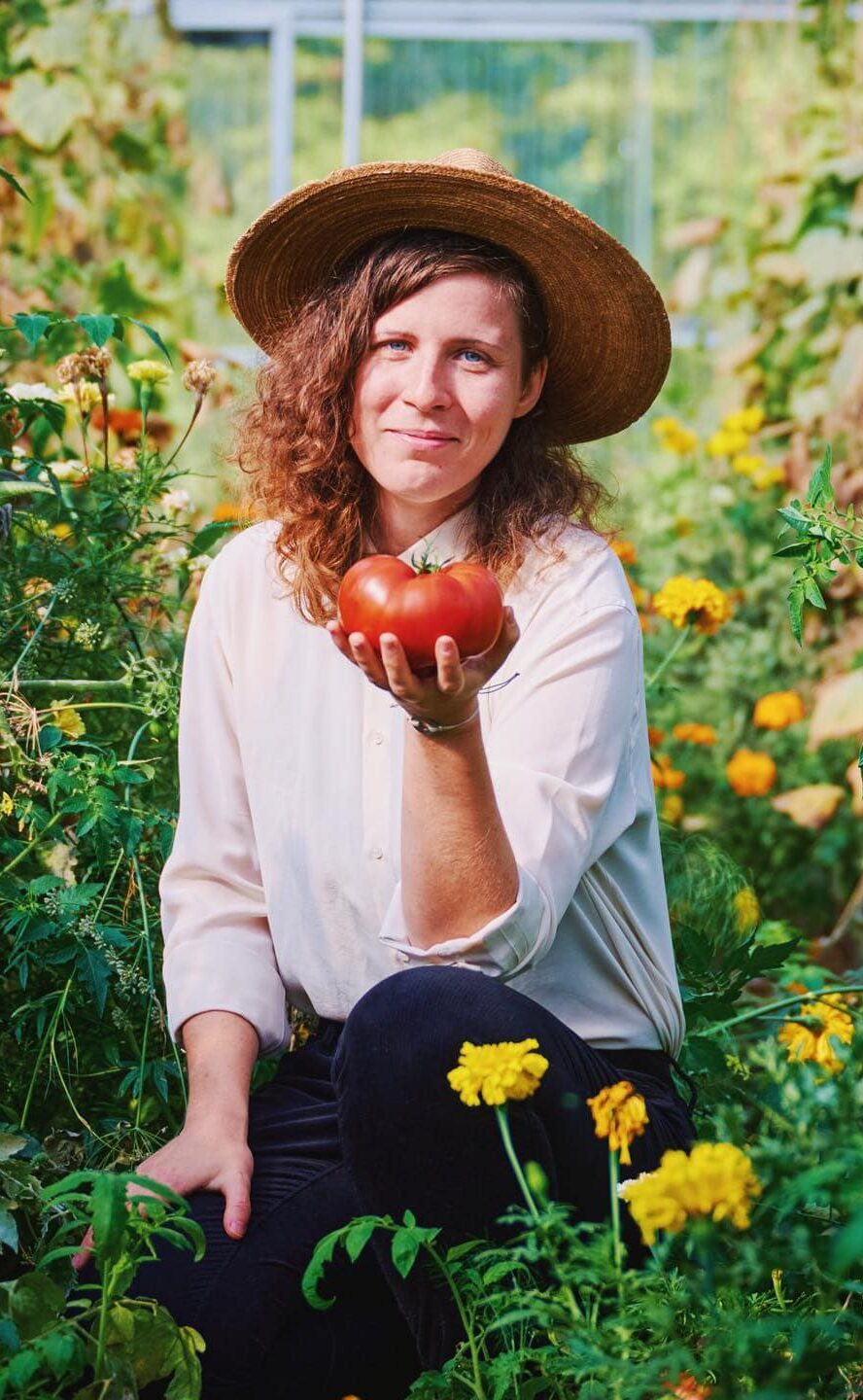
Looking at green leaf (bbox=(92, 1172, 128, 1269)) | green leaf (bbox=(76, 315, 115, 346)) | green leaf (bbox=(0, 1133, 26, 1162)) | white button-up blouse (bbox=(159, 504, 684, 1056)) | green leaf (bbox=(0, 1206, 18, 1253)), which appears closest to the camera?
green leaf (bbox=(92, 1172, 128, 1269))

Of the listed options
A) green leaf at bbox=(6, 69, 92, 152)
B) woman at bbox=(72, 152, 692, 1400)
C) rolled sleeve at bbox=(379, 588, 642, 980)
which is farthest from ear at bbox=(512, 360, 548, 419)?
green leaf at bbox=(6, 69, 92, 152)

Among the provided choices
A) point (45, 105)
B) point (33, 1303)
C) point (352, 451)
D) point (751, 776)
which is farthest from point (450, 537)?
point (45, 105)

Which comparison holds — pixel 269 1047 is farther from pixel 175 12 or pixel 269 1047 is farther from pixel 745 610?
pixel 175 12

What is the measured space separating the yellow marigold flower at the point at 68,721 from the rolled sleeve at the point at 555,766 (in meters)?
0.52

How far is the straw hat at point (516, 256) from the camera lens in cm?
190

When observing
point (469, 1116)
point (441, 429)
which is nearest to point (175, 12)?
point (441, 429)

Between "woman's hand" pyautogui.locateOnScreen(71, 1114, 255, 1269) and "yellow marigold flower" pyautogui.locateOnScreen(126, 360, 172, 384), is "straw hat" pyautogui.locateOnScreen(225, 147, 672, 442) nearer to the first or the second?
"yellow marigold flower" pyautogui.locateOnScreen(126, 360, 172, 384)

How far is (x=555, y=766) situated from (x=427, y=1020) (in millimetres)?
327

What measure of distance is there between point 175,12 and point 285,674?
418 centimetres

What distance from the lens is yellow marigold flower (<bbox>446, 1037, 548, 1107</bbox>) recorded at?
132 cm

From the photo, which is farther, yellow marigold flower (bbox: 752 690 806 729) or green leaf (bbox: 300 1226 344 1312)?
yellow marigold flower (bbox: 752 690 806 729)

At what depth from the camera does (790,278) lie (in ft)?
14.2

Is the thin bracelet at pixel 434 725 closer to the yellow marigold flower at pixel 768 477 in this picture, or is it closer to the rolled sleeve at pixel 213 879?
the rolled sleeve at pixel 213 879

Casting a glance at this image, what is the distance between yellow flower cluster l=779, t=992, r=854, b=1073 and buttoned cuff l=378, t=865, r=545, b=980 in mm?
257
